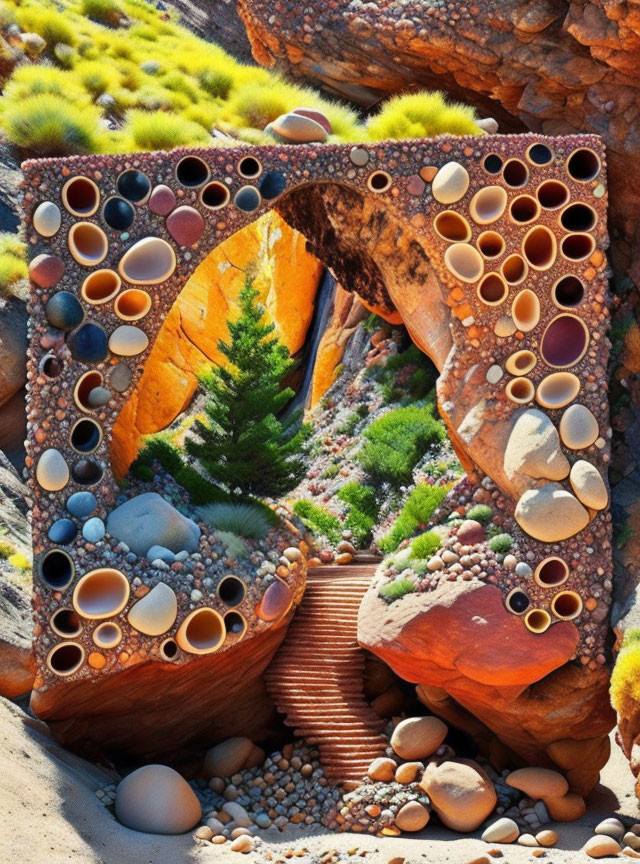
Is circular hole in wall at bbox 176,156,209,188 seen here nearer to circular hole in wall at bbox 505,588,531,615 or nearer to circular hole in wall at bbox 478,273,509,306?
circular hole in wall at bbox 478,273,509,306

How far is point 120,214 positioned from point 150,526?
3.18 metres

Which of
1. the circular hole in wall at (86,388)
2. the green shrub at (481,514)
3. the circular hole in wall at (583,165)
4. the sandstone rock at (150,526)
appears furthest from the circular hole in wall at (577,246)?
the circular hole in wall at (86,388)

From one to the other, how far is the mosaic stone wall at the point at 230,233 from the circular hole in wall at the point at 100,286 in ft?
0.07

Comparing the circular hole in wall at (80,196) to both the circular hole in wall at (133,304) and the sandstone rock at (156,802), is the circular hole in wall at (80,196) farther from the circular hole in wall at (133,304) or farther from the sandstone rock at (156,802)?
the sandstone rock at (156,802)

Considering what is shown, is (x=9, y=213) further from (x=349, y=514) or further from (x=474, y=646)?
(x=474, y=646)

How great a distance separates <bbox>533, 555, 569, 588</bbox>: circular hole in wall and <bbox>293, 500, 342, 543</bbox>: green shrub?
4.09 metres

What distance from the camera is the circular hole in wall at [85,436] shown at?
11672mm

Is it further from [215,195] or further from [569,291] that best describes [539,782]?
[215,195]

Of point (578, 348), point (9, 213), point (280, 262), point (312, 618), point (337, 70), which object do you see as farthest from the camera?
point (280, 262)

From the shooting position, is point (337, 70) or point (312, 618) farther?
point (337, 70)

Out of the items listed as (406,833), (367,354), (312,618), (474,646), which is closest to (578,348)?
(474,646)

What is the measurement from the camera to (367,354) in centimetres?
1909

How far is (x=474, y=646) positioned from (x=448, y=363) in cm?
302

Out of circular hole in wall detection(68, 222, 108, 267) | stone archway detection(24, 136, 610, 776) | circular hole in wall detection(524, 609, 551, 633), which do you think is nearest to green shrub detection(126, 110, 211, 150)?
stone archway detection(24, 136, 610, 776)
